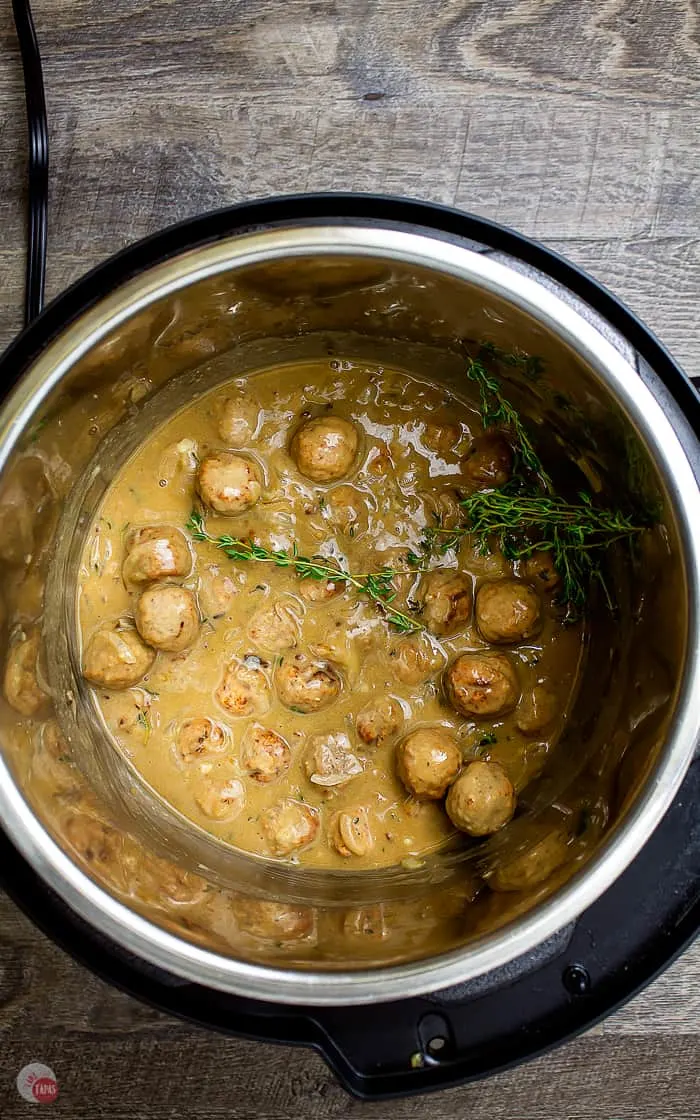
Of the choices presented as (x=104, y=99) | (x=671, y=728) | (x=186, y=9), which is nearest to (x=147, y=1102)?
(x=671, y=728)

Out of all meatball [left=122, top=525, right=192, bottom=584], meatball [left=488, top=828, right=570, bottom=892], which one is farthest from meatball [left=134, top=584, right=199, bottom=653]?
meatball [left=488, top=828, right=570, bottom=892]

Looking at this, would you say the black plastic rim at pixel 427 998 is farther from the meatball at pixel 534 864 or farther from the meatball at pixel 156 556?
the meatball at pixel 156 556

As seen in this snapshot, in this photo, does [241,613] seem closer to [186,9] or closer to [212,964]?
[212,964]

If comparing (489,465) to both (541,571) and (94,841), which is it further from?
(94,841)

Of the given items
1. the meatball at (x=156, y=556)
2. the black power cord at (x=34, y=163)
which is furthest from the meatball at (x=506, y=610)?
the black power cord at (x=34, y=163)

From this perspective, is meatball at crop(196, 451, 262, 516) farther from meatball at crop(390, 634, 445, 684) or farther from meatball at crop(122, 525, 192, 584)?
meatball at crop(390, 634, 445, 684)

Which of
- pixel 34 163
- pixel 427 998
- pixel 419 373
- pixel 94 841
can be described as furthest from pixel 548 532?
pixel 34 163

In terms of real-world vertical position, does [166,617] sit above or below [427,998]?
above
